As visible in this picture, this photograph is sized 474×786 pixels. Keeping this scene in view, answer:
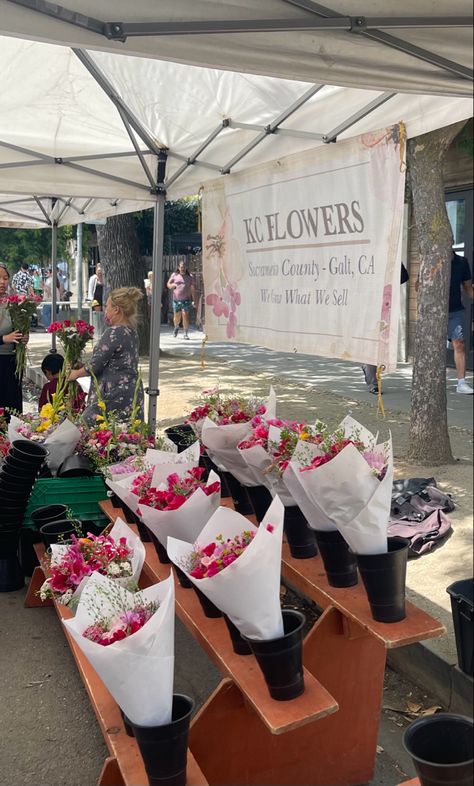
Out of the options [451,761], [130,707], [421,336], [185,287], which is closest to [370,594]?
[451,761]

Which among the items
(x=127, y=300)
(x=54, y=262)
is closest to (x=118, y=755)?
(x=127, y=300)

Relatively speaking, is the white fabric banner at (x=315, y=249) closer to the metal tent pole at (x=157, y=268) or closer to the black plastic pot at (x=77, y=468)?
the metal tent pole at (x=157, y=268)

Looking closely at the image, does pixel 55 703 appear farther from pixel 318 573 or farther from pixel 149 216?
pixel 149 216

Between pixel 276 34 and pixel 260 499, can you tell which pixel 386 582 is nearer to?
pixel 260 499

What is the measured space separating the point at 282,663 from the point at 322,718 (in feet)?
1.31

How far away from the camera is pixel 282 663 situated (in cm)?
205

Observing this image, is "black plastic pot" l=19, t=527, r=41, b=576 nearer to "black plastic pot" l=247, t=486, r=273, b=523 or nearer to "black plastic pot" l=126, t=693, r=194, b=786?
"black plastic pot" l=247, t=486, r=273, b=523

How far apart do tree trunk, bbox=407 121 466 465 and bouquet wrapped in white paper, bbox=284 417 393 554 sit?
3203mm

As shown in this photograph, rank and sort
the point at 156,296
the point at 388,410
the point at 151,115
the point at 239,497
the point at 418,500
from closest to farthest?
the point at 239,497
the point at 151,115
the point at 418,500
the point at 156,296
the point at 388,410

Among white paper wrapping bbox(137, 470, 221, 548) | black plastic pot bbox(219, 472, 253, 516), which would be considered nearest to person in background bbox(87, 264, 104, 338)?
black plastic pot bbox(219, 472, 253, 516)

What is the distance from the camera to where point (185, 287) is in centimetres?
1614

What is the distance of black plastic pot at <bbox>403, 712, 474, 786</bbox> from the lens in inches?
63.8

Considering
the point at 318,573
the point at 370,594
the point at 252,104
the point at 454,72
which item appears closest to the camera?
the point at 454,72

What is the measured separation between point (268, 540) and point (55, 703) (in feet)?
5.50
